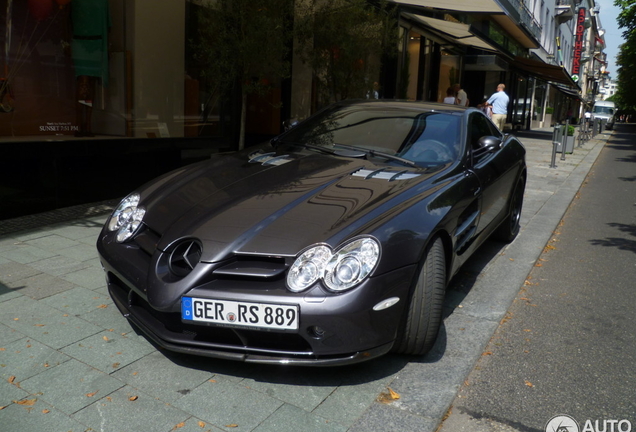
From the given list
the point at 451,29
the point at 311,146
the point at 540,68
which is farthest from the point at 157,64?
the point at 540,68

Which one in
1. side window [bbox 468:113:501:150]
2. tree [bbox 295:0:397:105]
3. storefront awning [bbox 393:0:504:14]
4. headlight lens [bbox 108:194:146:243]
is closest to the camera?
headlight lens [bbox 108:194:146:243]

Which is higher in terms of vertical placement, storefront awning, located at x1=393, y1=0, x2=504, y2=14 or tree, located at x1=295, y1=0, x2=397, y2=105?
storefront awning, located at x1=393, y1=0, x2=504, y2=14

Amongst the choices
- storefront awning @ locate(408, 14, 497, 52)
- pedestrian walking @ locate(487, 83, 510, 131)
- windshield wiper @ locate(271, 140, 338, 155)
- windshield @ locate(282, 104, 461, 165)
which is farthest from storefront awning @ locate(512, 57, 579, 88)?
windshield wiper @ locate(271, 140, 338, 155)

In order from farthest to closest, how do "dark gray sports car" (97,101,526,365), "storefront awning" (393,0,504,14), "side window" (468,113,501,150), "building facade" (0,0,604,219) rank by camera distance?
"storefront awning" (393,0,504,14) < "building facade" (0,0,604,219) < "side window" (468,113,501,150) < "dark gray sports car" (97,101,526,365)

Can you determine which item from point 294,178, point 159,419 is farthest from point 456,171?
point 159,419

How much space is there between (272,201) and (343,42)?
21.3 feet

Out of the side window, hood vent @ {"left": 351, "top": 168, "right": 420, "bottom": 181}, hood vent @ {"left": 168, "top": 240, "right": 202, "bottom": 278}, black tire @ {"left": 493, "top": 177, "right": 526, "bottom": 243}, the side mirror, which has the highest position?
the side window

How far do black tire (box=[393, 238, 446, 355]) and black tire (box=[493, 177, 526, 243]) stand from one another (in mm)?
2879

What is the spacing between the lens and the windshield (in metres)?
4.28

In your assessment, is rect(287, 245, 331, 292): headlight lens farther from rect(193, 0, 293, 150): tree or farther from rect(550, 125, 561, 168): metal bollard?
rect(550, 125, 561, 168): metal bollard

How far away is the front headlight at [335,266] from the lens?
2.75 metres

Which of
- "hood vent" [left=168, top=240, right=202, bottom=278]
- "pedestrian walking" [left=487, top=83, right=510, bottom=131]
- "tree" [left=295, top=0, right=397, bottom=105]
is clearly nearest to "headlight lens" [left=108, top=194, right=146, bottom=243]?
"hood vent" [left=168, top=240, right=202, bottom=278]

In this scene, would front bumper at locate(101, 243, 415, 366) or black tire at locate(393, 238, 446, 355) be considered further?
black tire at locate(393, 238, 446, 355)

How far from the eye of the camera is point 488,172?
4.70 meters
